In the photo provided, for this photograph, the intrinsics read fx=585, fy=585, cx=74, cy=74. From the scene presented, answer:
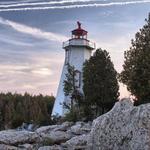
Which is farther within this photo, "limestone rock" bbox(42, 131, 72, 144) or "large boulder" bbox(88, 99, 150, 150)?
"limestone rock" bbox(42, 131, 72, 144)

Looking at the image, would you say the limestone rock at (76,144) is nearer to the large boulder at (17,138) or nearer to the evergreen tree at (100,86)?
the large boulder at (17,138)

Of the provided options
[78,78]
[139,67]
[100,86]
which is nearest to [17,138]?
[139,67]

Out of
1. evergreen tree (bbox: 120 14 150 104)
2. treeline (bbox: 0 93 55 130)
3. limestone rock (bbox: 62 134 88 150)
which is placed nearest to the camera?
limestone rock (bbox: 62 134 88 150)

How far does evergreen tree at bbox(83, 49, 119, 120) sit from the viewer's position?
62.9m

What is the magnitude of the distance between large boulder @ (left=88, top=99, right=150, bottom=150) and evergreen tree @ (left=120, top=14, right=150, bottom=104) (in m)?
33.9

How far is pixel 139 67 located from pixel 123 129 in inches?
1540

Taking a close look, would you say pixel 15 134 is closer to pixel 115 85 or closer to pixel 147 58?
pixel 147 58

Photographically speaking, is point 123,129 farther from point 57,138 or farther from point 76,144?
point 57,138

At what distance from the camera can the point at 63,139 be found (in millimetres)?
30734

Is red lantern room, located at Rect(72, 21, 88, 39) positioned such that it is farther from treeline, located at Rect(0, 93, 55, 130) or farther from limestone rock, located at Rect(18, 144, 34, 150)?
limestone rock, located at Rect(18, 144, 34, 150)

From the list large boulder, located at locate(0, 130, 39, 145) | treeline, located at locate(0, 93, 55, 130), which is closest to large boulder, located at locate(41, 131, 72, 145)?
large boulder, located at locate(0, 130, 39, 145)

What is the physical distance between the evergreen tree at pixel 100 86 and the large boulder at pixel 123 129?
40252mm

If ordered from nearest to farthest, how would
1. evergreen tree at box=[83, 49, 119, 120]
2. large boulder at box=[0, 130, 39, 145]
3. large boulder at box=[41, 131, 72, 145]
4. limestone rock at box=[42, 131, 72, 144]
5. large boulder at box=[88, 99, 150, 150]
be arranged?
large boulder at box=[88, 99, 150, 150], large boulder at box=[41, 131, 72, 145], limestone rock at box=[42, 131, 72, 144], large boulder at box=[0, 130, 39, 145], evergreen tree at box=[83, 49, 119, 120]

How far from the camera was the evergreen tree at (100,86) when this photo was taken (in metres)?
62.9
